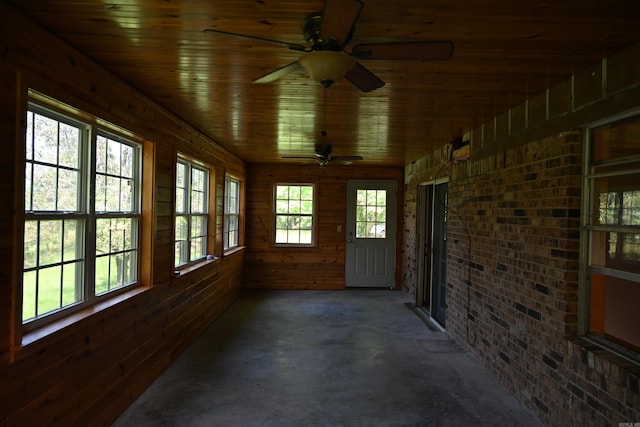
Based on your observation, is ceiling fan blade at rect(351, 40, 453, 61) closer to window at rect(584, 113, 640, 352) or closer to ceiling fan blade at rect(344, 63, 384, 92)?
ceiling fan blade at rect(344, 63, 384, 92)

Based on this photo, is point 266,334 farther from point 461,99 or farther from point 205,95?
point 461,99

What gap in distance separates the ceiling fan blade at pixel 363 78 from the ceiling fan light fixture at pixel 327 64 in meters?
→ 0.21

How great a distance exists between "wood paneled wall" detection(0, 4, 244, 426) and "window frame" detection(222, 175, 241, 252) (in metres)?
1.85

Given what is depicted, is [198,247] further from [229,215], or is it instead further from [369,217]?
[369,217]

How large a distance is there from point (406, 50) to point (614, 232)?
1.79 meters

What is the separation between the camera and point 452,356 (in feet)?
14.2

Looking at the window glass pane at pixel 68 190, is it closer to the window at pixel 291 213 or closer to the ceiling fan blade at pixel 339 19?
the ceiling fan blade at pixel 339 19

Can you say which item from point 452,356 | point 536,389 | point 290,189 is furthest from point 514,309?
point 290,189

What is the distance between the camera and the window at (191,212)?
177 inches

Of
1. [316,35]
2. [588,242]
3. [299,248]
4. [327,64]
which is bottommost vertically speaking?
[299,248]

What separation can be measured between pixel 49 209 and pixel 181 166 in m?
2.27

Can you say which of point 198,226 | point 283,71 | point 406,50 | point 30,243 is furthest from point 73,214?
point 198,226

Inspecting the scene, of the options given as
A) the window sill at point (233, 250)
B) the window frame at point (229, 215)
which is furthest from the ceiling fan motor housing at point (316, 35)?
the window sill at point (233, 250)

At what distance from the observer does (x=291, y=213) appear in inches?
316
